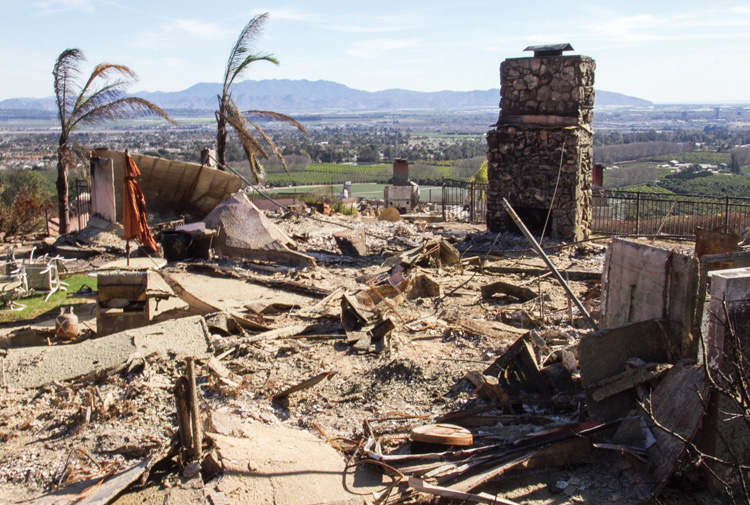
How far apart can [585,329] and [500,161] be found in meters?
7.69

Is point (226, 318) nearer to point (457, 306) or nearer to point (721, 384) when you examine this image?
point (457, 306)

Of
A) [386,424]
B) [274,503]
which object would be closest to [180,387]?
[274,503]

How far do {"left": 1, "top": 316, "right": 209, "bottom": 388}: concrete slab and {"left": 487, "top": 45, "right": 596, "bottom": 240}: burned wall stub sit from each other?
9129 mm

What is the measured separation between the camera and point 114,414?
6309mm

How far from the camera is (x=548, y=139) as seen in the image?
15.0 m

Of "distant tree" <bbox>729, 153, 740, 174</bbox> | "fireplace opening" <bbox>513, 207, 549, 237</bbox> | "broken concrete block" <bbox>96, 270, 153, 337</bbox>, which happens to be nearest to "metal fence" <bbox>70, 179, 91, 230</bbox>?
"broken concrete block" <bbox>96, 270, 153, 337</bbox>

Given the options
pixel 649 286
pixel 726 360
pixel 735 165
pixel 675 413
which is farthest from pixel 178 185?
Result: pixel 735 165

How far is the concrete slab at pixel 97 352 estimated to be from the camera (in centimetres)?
716

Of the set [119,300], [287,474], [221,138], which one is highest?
[221,138]

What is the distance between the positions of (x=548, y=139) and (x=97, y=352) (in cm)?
1078

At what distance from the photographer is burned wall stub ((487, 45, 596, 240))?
14.8 m

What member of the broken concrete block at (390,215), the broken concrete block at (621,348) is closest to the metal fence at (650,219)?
the broken concrete block at (390,215)

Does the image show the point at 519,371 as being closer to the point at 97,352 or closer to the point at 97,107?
the point at 97,352

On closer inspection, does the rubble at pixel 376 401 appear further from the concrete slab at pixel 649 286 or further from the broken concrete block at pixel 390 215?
the broken concrete block at pixel 390 215
